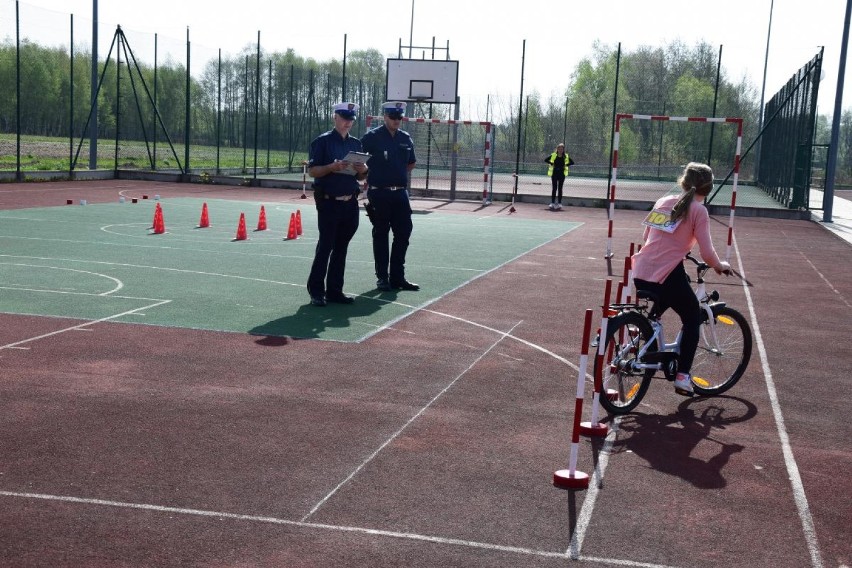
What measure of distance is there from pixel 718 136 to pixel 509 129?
9.53 meters

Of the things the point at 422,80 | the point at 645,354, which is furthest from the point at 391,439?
the point at 422,80

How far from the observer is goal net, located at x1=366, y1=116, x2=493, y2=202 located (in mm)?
32250

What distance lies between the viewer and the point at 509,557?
4.62 m

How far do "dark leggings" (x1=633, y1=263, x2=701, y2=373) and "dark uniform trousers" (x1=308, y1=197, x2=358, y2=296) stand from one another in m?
4.49

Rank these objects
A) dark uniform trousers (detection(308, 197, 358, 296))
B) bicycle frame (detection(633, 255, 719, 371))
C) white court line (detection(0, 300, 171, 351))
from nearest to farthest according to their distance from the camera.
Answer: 1. bicycle frame (detection(633, 255, 719, 371))
2. white court line (detection(0, 300, 171, 351))
3. dark uniform trousers (detection(308, 197, 358, 296))

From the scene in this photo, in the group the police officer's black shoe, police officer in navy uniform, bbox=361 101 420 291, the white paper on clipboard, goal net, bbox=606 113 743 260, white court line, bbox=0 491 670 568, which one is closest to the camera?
white court line, bbox=0 491 670 568

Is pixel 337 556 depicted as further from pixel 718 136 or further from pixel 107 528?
pixel 718 136

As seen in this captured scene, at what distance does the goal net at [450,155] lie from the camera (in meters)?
32.2

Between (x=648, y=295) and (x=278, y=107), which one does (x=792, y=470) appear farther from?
(x=278, y=107)

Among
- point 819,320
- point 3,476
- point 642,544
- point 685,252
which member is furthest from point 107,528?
point 819,320

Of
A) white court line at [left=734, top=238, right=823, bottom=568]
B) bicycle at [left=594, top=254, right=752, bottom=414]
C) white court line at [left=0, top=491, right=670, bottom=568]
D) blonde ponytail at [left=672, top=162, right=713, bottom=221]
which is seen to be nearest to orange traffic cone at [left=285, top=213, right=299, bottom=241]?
white court line at [left=734, top=238, right=823, bottom=568]

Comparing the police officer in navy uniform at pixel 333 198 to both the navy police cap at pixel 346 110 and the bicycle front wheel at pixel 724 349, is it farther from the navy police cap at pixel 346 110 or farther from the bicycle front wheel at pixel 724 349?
the bicycle front wheel at pixel 724 349

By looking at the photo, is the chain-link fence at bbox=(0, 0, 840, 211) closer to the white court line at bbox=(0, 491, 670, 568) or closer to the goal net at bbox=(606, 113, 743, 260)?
the goal net at bbox=(606, 113, 743, 260)

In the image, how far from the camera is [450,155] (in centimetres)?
3978
